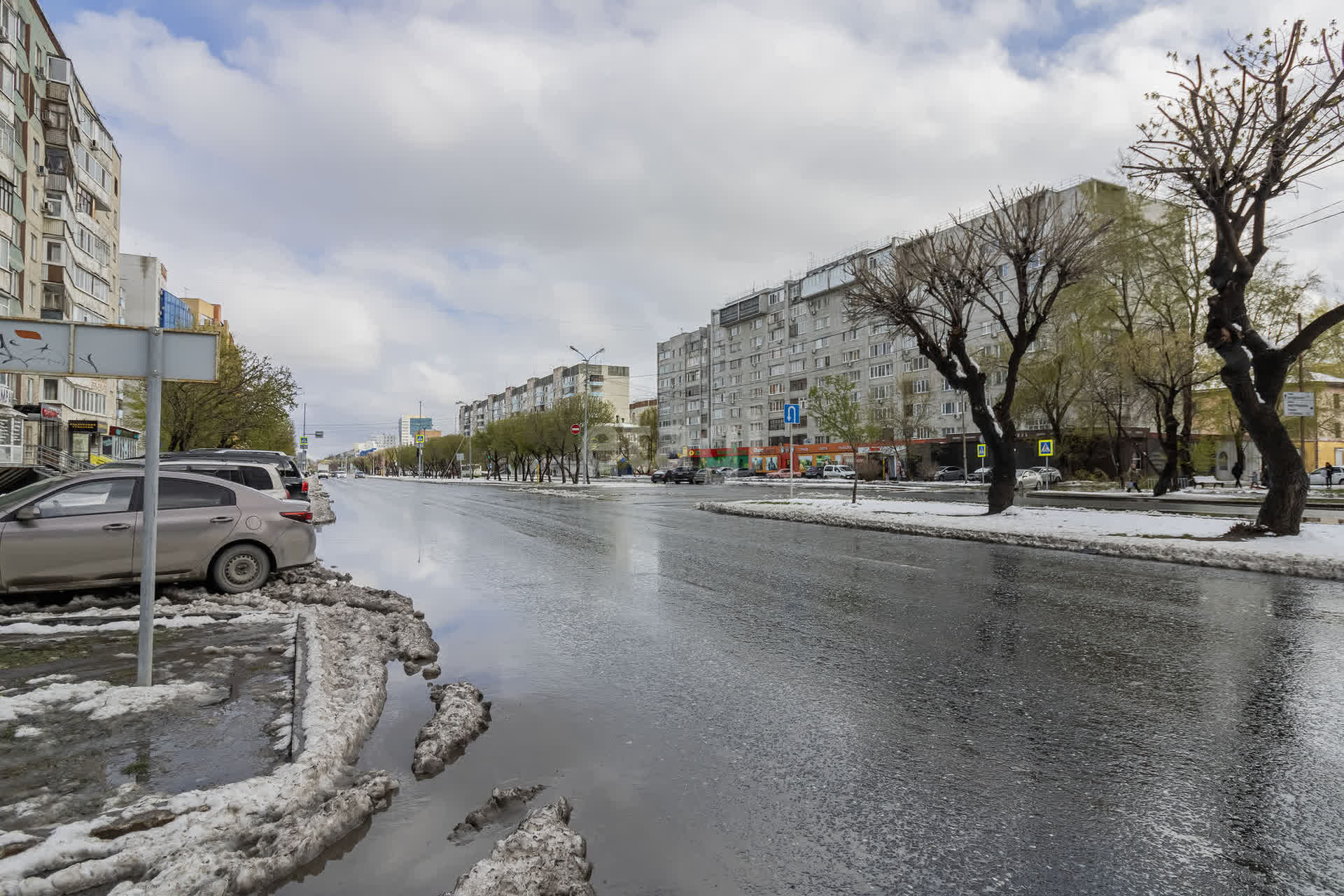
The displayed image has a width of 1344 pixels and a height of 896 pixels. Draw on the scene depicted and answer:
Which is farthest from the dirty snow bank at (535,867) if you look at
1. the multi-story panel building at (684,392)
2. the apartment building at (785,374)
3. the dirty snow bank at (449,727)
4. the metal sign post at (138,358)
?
the multi-story panel building at (684,392)

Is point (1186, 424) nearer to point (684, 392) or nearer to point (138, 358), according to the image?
point (138, 358)

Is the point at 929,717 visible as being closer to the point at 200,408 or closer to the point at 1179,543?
the point at 1179,543

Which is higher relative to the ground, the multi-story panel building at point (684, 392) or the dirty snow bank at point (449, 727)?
the multi-story panel building at point (684, 392)

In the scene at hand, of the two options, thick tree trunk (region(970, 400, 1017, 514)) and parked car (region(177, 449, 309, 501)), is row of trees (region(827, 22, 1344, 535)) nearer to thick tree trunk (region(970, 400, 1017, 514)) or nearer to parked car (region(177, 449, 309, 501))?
thick tree trunk (region(970, 400, 1017, 514))

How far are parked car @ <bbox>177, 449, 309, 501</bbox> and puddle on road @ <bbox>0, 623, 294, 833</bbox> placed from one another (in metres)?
9.39

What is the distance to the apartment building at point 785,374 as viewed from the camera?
71.8 meters

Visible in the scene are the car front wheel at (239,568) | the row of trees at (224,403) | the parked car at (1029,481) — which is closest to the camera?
the car front wheel at (239,568)

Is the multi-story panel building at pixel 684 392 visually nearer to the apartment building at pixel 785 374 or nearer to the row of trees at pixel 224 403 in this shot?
the apartment building at pixel 785 374

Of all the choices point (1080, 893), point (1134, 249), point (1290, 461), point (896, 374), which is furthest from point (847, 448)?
point (1080, 893)

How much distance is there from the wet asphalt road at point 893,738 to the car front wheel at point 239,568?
6.47ft

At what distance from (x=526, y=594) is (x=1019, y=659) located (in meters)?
5.37

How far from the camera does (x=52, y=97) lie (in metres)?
40.0

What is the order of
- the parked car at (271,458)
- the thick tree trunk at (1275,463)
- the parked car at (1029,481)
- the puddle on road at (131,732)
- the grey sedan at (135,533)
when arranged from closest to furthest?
the puddle on road at (131,732), the grey sedan at (135,533), the thick tree trunk at (1275,463), the parked car at (271,458), the parked car at (1029,481)

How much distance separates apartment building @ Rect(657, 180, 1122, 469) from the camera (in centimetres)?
7181
